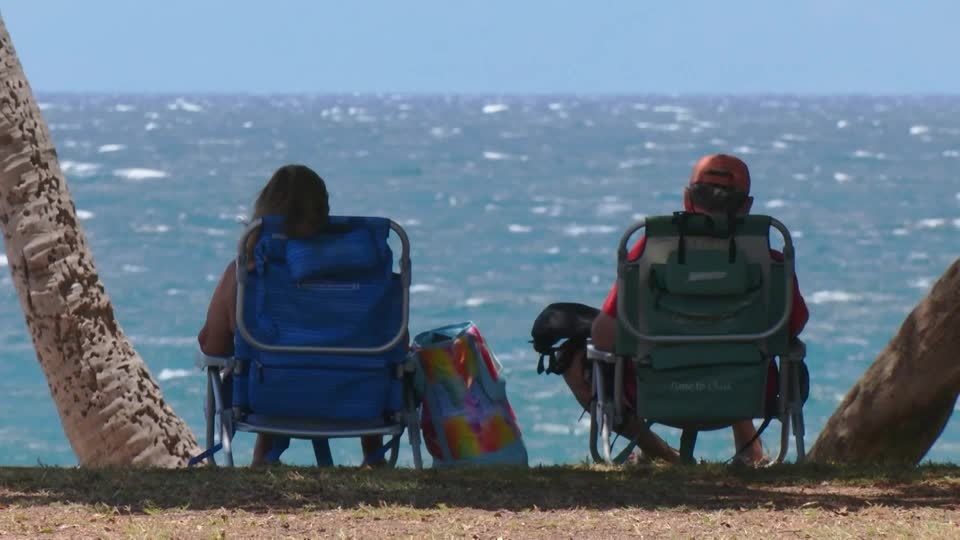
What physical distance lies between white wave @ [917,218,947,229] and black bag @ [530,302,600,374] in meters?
54.9

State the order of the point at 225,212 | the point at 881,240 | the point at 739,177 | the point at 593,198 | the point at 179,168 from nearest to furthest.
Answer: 1. the point at 739,177
2. the point at 881,240
3. the point at 225,212
4. the point at 593,198
5. the point at 179,168

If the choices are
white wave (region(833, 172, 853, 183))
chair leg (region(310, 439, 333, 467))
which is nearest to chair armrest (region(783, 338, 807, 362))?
chair leg (region(310, 439, 333, 467))

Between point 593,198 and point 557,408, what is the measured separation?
40573mm

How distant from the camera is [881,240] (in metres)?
56.3

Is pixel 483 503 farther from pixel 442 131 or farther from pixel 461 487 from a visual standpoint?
pixel 442 131

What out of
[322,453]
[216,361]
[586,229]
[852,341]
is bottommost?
[586,229]

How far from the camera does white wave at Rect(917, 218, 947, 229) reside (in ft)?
198

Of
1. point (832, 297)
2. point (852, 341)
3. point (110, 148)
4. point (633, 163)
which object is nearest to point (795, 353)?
point (852, 341)

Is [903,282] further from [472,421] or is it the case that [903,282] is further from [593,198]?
[472,421]

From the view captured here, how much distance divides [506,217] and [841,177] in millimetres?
21224

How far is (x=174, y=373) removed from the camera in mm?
34438

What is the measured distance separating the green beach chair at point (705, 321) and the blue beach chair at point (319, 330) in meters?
0.78

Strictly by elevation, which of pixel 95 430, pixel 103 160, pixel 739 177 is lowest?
pixel 103 160

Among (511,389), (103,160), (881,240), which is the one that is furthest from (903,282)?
(103,160)
